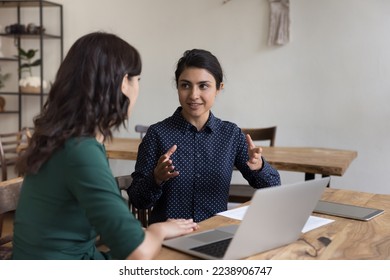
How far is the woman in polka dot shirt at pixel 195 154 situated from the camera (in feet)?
5.81

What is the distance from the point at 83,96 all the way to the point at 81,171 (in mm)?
180

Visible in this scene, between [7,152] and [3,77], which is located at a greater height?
[3,77]

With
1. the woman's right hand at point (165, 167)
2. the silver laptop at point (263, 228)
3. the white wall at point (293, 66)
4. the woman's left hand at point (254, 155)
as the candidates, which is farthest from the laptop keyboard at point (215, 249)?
the white wall at point (293, 66)

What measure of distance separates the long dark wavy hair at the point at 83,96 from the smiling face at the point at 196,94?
694 millimetres

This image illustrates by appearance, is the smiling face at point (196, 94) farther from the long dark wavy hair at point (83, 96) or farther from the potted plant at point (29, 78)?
the potted plant at point (29, 78)

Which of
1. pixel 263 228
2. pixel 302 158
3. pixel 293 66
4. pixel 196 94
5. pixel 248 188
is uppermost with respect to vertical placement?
pixel 293 66

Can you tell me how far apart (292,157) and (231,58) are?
1.65 meters

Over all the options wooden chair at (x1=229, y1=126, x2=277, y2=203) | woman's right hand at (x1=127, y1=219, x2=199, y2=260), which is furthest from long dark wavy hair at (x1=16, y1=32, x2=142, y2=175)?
wooden chair at (x1=229, y1=126, x2=277, y2=203)

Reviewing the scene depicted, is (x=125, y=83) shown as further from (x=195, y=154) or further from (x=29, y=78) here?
(x=29, y=78)

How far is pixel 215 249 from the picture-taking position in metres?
1.06

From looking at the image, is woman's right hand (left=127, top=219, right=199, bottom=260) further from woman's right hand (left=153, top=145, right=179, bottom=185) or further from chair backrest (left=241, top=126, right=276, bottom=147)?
chair backrest (left=241, top=126, right=276, bottom=147)

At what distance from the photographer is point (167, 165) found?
1.44 meters

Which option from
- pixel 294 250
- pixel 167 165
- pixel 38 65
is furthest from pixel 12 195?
pixel 38 65

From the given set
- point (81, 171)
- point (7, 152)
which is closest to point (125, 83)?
point (81, 171)
